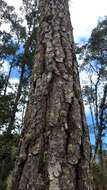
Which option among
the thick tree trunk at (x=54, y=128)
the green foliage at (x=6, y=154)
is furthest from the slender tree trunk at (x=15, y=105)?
the thick tree trunk at (x=54, y=128)

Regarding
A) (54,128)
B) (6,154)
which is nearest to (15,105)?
(6,154)

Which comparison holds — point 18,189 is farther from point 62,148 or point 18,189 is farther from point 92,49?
point 92,49

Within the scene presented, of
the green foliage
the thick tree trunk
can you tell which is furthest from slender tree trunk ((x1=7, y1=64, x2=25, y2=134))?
the thick tree trunk

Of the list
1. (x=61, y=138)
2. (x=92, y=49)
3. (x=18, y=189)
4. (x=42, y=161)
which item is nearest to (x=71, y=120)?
(x=61, y=138)

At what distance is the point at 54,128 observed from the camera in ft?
5.20

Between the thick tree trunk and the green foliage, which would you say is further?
the green foliage

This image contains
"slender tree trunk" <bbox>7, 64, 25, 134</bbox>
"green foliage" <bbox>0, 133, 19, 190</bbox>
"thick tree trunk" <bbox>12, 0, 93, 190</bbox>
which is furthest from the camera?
"slender tree trunk" <bbox>7, 64, 25, 134</bbox>

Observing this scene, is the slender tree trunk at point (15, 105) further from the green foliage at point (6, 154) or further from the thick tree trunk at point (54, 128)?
the thick tree trunk at point (54, 128)

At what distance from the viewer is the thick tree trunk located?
1448 millimetres

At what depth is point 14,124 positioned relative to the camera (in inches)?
639

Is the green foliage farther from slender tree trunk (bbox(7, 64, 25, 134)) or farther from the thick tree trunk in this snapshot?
the thick tree trunk

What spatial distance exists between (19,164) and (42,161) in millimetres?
146

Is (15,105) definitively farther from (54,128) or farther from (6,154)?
(54,128)

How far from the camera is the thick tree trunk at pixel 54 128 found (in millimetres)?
1448
